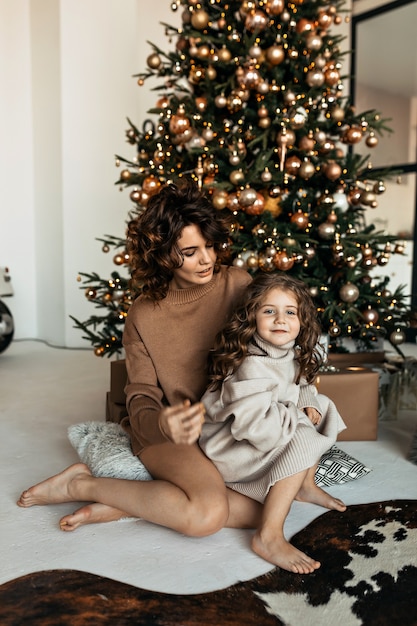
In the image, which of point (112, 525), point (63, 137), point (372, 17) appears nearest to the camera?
point (112, 525)

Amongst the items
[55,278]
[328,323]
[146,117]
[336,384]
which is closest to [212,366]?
[336,384]

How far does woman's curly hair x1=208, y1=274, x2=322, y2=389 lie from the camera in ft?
5.41

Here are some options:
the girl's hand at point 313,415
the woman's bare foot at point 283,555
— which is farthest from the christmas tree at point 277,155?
the woman's bare foot at point 283,555

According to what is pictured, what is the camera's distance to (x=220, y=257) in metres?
1.89

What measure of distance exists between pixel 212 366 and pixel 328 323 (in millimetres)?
1117

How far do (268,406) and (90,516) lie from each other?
563mm

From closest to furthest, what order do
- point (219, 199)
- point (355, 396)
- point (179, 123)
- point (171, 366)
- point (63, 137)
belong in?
point (171, 366) < point (355, 396) < point (219, 199) < point (179, 123) < point (63, 137)

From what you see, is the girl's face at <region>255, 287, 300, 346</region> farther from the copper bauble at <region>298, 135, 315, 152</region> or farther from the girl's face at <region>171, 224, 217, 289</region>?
the copper bauble at <region>298, 135, 315, 152</region>

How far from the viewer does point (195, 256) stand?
5.66 ft

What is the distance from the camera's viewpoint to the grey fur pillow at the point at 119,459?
5.76 ft

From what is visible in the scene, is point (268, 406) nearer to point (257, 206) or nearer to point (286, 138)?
point (257, 206)

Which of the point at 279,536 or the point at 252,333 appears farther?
the point at 252,333

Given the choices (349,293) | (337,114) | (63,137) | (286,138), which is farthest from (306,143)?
(63,137)

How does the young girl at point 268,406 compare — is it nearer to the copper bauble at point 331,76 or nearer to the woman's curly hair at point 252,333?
the woman's curly hair at point 252,333
